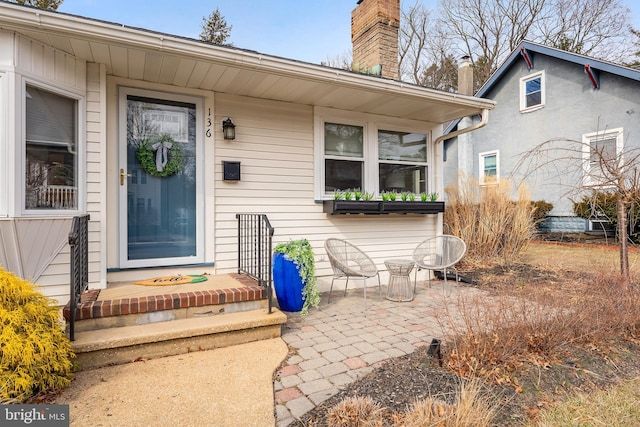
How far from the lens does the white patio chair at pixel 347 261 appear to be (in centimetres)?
421

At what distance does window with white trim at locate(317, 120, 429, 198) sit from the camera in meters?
5.06

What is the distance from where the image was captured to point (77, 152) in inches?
133

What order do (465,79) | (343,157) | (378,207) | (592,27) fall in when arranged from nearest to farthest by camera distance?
(378,207) → (343,157) → (465,79) → (592,27)

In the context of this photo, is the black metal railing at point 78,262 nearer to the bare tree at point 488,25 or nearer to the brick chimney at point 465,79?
the brick chimney at point 465,79

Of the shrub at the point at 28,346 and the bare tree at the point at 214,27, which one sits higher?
the bare tree at the point at 214,27

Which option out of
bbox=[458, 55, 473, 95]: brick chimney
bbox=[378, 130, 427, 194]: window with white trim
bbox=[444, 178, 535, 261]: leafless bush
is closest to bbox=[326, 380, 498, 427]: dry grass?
bbox=[378, 130, 427, 194]: window with white trim

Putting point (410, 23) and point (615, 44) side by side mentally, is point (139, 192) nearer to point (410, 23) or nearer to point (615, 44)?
point (410, 23)

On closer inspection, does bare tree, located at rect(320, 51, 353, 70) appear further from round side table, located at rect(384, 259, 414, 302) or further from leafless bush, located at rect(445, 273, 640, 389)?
leafless bush, located at rect(445, 273, 640, 389)


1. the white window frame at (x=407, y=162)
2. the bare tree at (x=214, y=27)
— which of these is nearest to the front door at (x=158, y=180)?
the white window frame at (x=407, y=162)

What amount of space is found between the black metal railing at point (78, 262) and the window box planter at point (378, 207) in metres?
2.71

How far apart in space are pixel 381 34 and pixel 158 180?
409cm

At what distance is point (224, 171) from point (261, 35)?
12020mm

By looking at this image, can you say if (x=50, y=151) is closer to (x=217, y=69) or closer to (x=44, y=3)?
(x=217, y=69)

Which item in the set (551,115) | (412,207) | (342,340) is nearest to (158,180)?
(342,340)
